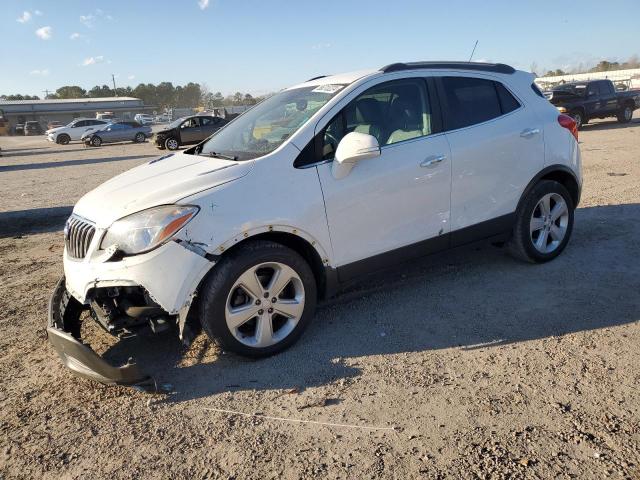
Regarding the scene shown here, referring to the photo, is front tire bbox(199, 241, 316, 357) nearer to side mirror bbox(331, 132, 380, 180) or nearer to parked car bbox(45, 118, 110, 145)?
side mirror bbox(331, 132, 380, 180)

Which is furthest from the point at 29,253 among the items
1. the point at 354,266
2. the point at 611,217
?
the point at 611,217

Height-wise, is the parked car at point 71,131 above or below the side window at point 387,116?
above

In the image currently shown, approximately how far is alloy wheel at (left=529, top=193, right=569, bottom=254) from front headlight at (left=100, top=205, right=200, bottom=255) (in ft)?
10.9

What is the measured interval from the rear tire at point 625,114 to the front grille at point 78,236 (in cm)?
2228

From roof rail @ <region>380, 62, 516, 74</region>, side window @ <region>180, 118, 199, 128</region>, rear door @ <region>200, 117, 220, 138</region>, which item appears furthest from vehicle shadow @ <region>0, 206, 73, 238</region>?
rear door @ <region>200, 117, 220, 138</region>

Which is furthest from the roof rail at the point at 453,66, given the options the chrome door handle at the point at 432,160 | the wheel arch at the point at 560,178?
the wheel arch at the point at 560,178

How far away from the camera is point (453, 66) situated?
174 inches

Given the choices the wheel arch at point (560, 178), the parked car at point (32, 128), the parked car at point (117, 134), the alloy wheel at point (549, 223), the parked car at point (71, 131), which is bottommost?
the alloy wheel at point (549, 223)

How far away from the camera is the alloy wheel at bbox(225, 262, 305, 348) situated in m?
3.31

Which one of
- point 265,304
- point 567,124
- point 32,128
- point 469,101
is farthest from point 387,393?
point 32,128

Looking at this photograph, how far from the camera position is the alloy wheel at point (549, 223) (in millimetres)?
4852

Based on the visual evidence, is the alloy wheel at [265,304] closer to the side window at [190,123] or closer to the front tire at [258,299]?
the front tire at [258,299]

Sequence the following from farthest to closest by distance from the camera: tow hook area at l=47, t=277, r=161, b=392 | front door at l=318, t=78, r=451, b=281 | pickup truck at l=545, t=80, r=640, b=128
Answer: pickup truck at l=545, t=80, r=640, b=128 → front door at l=318, t=78, r=451, b=281 → tow hook area at l=47, t=277, r=161, b=392

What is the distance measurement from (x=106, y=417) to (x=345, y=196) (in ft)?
6.80
